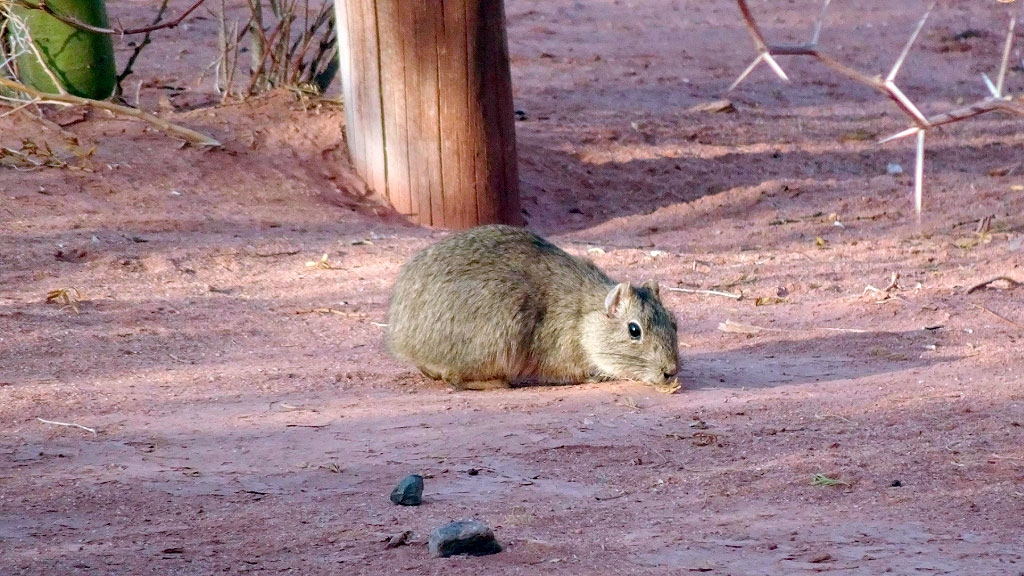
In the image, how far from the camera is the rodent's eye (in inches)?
222

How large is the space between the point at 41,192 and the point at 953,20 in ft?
49.4

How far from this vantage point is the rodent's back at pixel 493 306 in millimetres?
5648

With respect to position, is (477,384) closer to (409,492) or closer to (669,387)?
(669,387)

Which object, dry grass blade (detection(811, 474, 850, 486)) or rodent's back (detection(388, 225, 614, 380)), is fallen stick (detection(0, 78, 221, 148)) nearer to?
rodent's back (detection(388, 225, 614, 380))

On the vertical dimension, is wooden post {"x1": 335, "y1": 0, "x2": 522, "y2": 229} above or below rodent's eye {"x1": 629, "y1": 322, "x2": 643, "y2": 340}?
above

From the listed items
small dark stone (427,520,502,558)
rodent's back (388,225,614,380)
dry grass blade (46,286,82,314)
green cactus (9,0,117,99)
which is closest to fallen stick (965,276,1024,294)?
rodent's back (388,225,614,380)

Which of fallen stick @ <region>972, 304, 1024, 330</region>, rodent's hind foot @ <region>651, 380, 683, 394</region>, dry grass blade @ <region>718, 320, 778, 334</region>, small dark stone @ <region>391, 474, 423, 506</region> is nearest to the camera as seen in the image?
small dark stone @ <region>391, 474, 423, 506</region>

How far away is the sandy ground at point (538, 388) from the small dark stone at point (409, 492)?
2.2 inches

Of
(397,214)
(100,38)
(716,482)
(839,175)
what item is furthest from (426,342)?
(839,175)

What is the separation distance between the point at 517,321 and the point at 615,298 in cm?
49

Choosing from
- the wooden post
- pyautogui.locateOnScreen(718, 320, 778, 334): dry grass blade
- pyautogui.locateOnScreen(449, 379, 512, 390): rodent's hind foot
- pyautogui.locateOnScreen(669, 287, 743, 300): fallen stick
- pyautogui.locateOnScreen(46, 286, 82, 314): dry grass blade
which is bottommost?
pyautogui.locateOnScreen(449, 379, 512, 390): rodent's hind foot

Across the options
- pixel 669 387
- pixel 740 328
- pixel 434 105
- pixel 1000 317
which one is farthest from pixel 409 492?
pixel 434 105

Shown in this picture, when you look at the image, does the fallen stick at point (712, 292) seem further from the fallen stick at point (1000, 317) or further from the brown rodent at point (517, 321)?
the brown rodent at point (517, 321)

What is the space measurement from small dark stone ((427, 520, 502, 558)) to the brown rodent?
2170 millimetres
